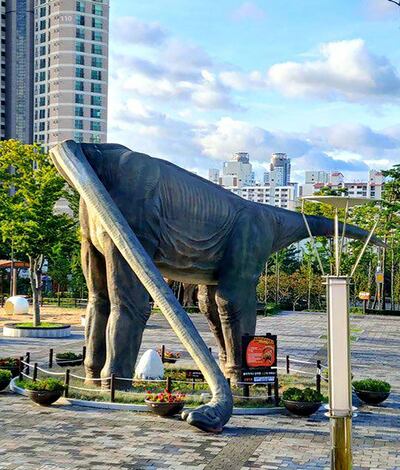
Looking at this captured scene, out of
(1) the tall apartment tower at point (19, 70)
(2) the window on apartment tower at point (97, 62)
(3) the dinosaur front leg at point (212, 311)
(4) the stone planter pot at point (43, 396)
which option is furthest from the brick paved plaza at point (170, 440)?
(1) the tall apartment tower at point (19, 70)

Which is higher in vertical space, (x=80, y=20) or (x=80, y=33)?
(x=80, y=20)

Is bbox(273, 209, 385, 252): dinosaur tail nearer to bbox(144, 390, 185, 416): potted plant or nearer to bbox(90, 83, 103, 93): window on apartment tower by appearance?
bbox(144, 390, 185, 416): potted plant

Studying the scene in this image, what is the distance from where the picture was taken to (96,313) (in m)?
21.5

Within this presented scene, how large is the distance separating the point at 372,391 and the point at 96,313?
763 cm

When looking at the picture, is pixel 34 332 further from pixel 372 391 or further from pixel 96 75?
pixel 96 75

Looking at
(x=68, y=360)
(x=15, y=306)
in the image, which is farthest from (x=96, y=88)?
(x=68, y=360)

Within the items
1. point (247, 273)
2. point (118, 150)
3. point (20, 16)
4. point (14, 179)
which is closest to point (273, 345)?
point (247, 273)

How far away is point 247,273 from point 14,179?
867 inches

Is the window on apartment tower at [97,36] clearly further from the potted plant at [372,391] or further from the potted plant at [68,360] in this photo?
the potted plant at [372,391]

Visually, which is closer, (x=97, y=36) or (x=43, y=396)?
(x=43, y=396)

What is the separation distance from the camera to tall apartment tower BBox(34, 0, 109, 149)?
328ft

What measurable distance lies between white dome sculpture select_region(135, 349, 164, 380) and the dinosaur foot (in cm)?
503

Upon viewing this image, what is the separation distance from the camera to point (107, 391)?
20250 millimetres

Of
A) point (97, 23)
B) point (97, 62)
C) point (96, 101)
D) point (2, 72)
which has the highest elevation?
point (97, 23)
